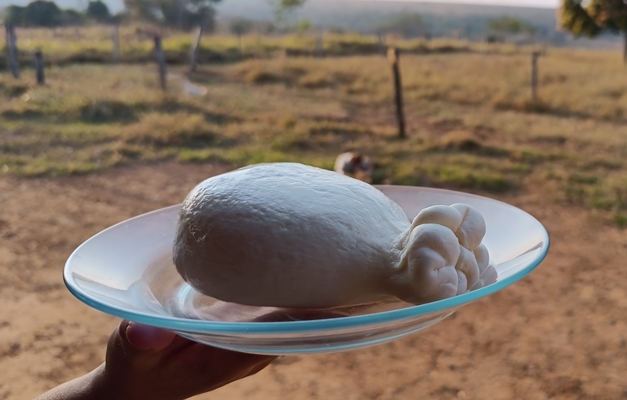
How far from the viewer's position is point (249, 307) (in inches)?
20.8

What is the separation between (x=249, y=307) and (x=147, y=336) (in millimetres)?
128

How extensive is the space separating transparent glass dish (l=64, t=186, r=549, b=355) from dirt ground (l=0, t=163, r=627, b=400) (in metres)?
1.36

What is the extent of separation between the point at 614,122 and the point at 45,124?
5.29m

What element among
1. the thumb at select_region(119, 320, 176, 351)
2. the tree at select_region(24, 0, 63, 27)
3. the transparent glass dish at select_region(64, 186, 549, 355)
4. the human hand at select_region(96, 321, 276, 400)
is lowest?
the human hand at select_region(96, 321, 276, 400)

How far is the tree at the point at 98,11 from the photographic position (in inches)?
526

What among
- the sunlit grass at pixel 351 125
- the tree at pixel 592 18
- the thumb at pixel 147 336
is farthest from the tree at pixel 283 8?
the thumb at pixel 147 336

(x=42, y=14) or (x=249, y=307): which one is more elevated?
(x=42, y=14)

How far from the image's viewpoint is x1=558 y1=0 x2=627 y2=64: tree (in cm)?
1153

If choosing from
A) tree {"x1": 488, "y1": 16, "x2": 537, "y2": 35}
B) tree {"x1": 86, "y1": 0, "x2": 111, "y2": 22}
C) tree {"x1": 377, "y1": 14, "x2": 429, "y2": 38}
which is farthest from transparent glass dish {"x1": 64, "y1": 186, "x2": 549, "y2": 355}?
tree {"x1": 377, "y1": 14, "x2": 429, "y2": 38}

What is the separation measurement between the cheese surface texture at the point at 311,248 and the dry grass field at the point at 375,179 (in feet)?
4.72

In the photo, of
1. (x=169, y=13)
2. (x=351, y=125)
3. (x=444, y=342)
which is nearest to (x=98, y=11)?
(x=169, y=13)

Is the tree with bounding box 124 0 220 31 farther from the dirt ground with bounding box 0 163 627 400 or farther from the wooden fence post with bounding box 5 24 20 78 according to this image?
the dirt ground with bounding box 0 163 627 400

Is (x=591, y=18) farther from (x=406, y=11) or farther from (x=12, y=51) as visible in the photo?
A: (x=406, y=11)

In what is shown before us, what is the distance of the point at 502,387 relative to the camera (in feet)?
6.14
